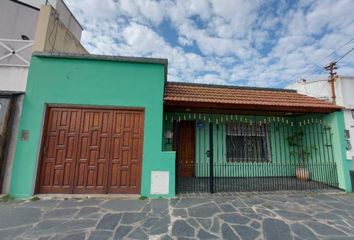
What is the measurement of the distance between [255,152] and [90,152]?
684cm

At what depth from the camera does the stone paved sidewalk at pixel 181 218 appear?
326 cm

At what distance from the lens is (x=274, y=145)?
833cm

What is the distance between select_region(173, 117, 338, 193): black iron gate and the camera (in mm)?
7320

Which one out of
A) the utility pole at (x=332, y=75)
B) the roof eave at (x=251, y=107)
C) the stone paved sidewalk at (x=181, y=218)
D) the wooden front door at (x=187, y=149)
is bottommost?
the stone paved sidewalk at (x=181, y=218)

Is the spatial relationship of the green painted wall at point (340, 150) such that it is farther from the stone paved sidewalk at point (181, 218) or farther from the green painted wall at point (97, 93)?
the green painted wall at point (97, 93)

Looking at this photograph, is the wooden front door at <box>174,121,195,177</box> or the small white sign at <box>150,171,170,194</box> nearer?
the small white sign at <box>150,171,170,194</box>

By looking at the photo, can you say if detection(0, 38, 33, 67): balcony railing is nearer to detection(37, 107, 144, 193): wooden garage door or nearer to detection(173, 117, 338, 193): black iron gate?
detection(37, 107, 144, 193): wooden garage door

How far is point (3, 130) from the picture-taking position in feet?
16.1

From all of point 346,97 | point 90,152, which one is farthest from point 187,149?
point 346,97

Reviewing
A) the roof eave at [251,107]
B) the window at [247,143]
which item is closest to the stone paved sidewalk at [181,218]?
the roof eave at [251,107]

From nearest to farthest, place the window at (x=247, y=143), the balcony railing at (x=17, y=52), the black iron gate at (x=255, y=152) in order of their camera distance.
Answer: the balcony railing at (x=17, y=52) → the black iron gate at (x=255, y=152) → the window at (x=247, y=143)

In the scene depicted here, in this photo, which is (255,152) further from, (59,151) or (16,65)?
(16,65)

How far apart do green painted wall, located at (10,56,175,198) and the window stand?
3900 mm

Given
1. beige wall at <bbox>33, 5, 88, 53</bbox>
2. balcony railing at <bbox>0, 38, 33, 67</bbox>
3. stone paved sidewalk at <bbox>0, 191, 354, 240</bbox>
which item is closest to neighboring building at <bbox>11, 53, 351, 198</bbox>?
beige wall at <bbox>33, 5, 88, 53</bbox>
